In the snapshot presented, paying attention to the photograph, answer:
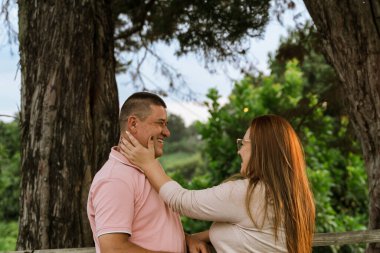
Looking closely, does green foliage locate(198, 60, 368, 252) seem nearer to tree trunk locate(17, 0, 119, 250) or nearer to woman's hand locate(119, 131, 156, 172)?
tree trunk locate(17, 0, 119, 250)

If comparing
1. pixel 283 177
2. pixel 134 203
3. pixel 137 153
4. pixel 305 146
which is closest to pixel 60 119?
pixel 137 153

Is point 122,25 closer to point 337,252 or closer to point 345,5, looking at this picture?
point 345,5

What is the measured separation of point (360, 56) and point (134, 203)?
2.28 m

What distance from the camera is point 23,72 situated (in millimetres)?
4070

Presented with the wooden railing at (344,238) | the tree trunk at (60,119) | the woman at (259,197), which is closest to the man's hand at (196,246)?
the woman at (259,197)

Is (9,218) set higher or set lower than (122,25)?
lower

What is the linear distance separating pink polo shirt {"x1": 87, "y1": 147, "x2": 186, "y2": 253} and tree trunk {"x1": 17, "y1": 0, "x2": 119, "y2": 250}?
1627mm

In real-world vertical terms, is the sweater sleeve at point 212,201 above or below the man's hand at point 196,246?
above

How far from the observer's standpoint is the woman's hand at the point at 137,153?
2268mm

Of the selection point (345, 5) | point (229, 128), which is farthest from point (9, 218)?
point (345, 5)

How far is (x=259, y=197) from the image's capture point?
7.08 feet

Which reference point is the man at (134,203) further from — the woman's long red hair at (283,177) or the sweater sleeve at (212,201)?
the woman's long red hair at (283,177)

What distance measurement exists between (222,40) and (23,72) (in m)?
2.86

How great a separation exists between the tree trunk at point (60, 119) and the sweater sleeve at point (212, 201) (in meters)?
1.78
